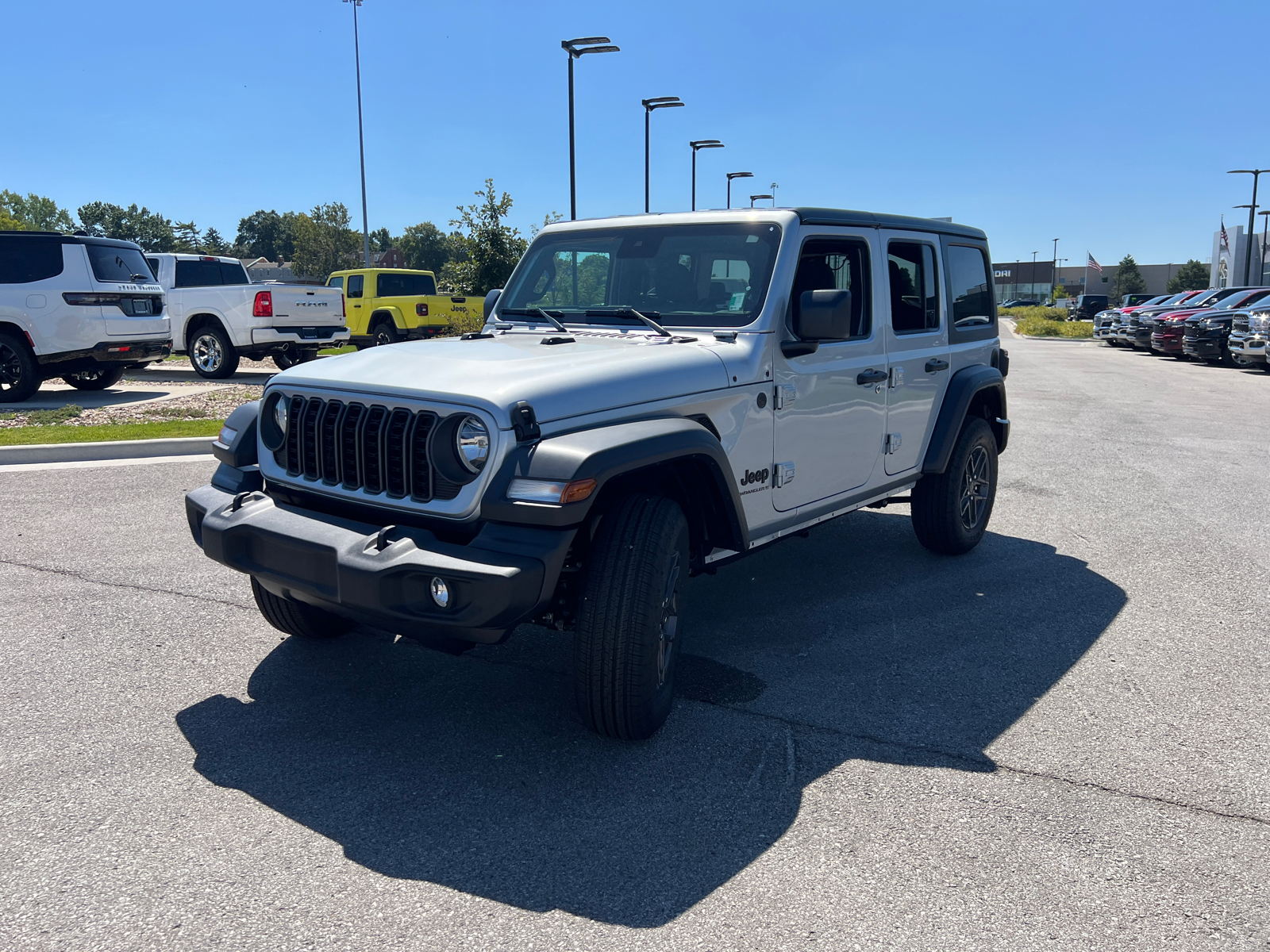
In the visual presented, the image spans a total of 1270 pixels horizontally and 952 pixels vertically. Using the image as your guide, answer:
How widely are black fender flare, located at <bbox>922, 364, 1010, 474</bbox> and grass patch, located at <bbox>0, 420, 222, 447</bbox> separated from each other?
691 centimetres

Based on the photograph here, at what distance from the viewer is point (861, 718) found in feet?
12.6

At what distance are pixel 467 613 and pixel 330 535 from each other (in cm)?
62

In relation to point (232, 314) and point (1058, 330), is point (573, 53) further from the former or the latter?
point (1058, 330)

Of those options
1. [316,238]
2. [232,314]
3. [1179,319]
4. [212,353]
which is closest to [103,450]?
[232,314]

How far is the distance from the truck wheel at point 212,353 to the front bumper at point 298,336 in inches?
23.7

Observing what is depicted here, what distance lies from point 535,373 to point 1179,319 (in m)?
26.0

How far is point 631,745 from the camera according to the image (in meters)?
3.58

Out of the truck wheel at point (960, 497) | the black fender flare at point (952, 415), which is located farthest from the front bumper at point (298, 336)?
the black fender flare at point (952, 415)

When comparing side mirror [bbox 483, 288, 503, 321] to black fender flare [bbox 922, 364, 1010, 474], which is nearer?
side mirror [bbox 483, 288, 503, 321]

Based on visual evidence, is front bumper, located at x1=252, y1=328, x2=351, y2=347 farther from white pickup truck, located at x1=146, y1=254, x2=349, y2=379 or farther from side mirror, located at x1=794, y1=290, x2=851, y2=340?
side mirror, located at x1=794, y1=290, x2=851, y2=340

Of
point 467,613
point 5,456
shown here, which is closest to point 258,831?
point 467,613

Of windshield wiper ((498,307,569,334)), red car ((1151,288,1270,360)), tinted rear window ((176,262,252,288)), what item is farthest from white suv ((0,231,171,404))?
red car ((1151,288,1270,360))

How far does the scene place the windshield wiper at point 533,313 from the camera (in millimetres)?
4617

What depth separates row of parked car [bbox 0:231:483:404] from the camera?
11.8 metres
